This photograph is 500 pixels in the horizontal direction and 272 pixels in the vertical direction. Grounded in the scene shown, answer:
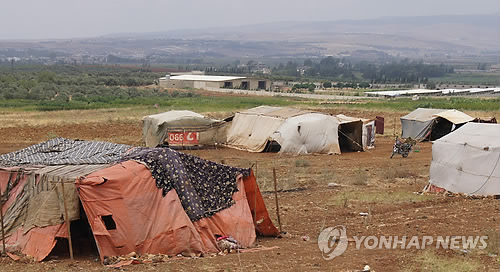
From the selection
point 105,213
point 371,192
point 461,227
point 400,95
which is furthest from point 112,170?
point 400,95

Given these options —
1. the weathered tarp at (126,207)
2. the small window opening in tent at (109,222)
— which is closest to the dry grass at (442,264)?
the weathered tarp at (126,207)

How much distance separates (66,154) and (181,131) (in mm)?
14198

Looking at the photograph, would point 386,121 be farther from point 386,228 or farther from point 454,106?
point 386,228

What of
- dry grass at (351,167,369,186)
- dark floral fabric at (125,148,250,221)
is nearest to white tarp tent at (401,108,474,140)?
dry grass at (351,167,369,186)

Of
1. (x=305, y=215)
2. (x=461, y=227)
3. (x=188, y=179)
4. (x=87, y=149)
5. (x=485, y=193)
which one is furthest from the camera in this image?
(x=485, y=193)

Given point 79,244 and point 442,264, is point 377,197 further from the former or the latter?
point 79,244

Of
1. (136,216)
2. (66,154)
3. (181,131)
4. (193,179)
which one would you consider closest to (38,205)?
(136,216)

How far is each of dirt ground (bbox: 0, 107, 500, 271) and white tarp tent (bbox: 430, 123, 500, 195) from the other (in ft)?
1.38

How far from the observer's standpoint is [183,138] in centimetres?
2800

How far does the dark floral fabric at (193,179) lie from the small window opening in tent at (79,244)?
1.35 meters

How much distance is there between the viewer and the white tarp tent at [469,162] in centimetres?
1642

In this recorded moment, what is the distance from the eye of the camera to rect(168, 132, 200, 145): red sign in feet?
90.9

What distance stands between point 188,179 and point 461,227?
5080mm

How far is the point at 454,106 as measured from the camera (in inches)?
2040
